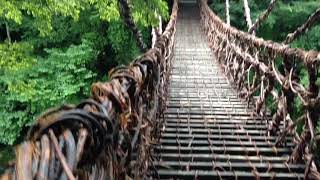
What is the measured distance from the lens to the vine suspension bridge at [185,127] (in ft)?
3.92

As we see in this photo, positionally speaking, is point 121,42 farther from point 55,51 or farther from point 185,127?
point 185,127

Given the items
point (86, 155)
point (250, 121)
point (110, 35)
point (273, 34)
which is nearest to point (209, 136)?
point (250, 121)

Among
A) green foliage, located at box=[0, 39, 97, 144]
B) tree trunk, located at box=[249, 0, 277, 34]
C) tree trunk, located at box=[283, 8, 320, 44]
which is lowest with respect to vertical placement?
green foliage, located at box=[0, 39, 97, 144]

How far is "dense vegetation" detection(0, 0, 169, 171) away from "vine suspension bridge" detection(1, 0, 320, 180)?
207 centimetres

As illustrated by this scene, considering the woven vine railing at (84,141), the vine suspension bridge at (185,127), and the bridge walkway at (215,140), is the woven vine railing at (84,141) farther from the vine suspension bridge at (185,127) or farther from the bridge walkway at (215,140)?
the bridge walkway at (215,140)

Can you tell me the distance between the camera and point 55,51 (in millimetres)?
12664

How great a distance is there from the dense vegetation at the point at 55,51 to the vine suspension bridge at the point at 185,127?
2.07 m

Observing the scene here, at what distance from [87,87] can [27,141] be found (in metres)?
11.3

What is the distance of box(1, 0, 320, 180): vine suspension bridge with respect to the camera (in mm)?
1193

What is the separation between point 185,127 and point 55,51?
851 cm

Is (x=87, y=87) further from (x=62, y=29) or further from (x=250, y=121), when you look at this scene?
(x=250, y=121)

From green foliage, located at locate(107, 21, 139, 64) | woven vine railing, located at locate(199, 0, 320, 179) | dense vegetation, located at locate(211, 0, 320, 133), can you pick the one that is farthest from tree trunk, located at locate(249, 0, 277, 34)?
green foliage, located at locate(107, 21, 139, 64)

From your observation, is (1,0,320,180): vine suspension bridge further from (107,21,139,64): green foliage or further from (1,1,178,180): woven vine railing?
(107,21,139,64): green foliage

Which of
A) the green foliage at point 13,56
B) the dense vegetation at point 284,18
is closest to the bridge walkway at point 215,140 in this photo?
the green foliage at point 13,56
